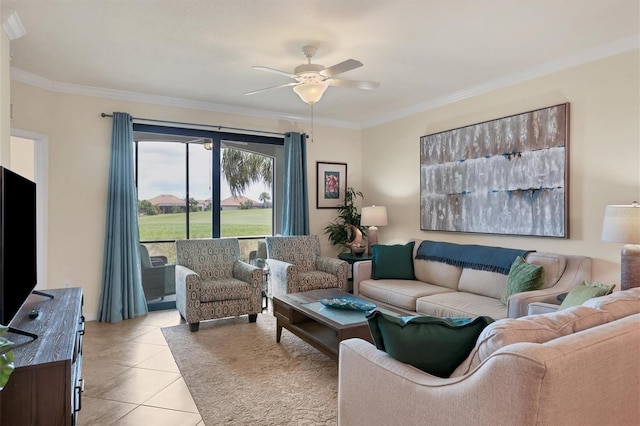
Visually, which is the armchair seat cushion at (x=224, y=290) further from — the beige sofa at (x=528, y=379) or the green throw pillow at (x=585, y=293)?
the green throw pillow at (x=585, y=293)

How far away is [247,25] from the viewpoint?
2.93 meters

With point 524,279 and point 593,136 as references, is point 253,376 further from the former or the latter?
point 593,136

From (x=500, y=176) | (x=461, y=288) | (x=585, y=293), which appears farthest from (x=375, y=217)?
(x=585, y=293)

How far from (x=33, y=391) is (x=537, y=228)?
156 inches

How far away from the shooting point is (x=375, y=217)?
5.31m

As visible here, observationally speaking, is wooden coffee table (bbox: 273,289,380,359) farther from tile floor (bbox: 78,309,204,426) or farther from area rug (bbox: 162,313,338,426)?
tile floor (bbox: 78,309,204,426)

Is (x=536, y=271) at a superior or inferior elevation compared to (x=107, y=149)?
inferior

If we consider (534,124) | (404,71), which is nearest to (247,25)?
(404,71)

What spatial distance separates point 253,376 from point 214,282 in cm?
162

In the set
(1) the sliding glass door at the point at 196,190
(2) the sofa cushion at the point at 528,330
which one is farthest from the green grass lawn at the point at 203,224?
(2) the sofa cushion at the point at 528,330

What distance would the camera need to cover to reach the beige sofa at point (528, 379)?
3.66 ft

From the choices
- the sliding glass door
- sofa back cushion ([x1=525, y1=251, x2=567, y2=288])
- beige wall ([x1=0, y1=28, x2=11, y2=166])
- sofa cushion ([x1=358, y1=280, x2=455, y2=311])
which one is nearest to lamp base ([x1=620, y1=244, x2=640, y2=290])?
sofa back cushion ([x1=525, y1=251, x2=567, y2=288])

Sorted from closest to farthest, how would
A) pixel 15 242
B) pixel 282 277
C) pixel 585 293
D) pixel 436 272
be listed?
pixel 15 242
pixel 585 293
pixel 436 272
pixel 282 277

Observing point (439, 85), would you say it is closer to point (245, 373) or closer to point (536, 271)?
point (536, 271)
